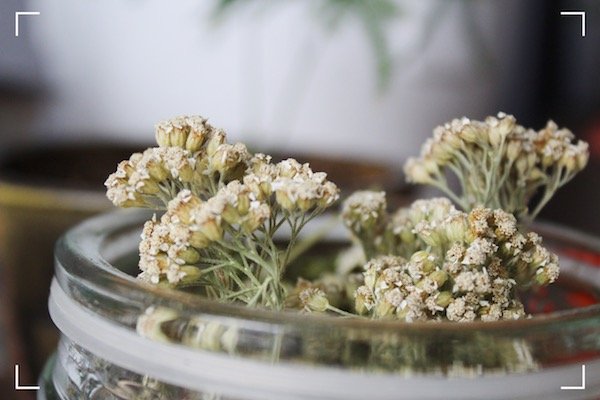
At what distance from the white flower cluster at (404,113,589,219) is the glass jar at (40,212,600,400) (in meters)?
0.08

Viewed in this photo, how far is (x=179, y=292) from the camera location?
0.26m

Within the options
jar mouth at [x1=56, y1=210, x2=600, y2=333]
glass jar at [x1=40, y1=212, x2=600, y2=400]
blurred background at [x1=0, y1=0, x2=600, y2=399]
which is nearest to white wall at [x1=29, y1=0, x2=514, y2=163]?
blurred background at [x1=0, y1=0, x2=600, y2=399]

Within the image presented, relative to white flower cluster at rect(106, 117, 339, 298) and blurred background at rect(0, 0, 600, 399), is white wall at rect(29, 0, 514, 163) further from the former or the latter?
white flower cluster at rect(106, 117, 339, 298)

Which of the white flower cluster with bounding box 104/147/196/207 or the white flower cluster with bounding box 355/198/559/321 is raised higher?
the white flower cluster with bounding box 104/147/196/207

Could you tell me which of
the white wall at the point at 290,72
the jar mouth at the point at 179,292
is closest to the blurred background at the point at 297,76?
the white wall at the point at 290,72

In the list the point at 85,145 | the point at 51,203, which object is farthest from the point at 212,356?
the point at 85,145

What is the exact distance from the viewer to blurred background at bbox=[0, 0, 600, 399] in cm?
81

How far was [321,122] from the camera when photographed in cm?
90

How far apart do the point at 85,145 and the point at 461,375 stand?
66 centimetres

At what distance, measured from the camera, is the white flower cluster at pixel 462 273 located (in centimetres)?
28

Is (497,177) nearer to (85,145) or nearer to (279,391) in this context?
(279,391)

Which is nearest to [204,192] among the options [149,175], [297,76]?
[149,175]

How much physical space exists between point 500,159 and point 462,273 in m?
0.07

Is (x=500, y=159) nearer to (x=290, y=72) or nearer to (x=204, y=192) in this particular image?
(x=204, y=192)
